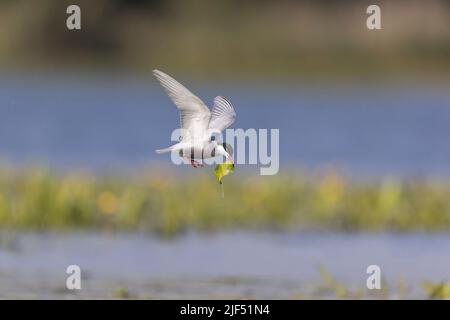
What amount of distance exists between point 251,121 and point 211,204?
12633 mm

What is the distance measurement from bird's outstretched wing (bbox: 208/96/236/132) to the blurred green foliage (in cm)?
378

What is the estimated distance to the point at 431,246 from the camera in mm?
8828

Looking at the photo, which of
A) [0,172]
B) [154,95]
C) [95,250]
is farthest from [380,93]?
[95,250]

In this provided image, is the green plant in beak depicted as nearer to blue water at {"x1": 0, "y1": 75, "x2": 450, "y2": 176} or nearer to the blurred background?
the blurred background

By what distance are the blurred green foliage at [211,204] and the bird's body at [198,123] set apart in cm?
374

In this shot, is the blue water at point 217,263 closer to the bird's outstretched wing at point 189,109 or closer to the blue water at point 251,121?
the bird's outstretched wing at point 189,109

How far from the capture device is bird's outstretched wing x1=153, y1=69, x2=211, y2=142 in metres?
5.27

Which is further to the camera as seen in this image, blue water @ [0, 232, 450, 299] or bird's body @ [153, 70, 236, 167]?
blue water @ [0, 232, 450, 299]

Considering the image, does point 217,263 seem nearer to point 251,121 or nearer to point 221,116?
point 221,116

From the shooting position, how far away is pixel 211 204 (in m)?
9.53

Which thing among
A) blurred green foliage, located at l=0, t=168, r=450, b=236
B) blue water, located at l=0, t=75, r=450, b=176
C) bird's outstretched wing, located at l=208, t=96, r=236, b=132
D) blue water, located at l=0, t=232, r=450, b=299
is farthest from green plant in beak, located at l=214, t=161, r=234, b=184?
blue water, located at l=0, t=75, r=450, b=176

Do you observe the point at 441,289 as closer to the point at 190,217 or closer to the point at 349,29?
the point at 190,217

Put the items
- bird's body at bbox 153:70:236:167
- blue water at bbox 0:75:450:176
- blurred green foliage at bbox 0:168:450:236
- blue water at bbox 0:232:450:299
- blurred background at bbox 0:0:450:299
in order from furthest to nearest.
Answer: blue water at bbox 0:75:450:176 → blurred green foliage at bbox 0:168:450:236 → blurred background at bbox 0:0:450:299 → blue water at bbox 0:232:450:299 → bird's body at bbox 153:70:236:167
